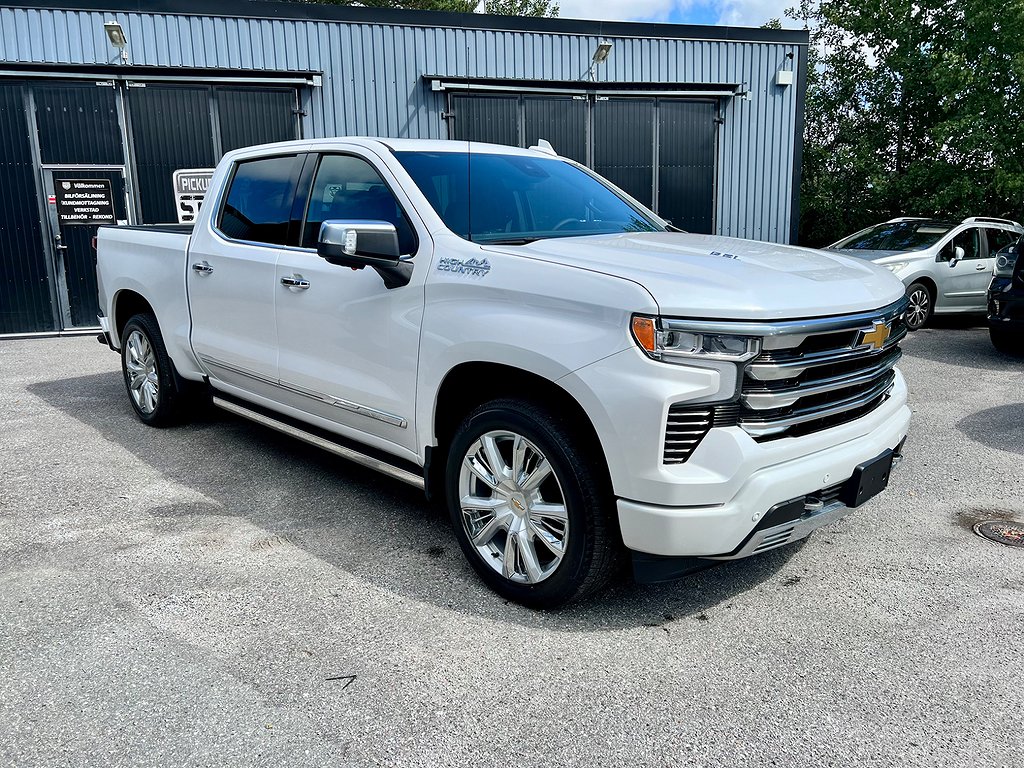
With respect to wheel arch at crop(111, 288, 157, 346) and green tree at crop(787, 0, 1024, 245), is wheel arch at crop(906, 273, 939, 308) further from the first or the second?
wheel arch at crop(111, 288, 157, 346)

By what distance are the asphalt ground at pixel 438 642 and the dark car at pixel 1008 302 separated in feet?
14.8

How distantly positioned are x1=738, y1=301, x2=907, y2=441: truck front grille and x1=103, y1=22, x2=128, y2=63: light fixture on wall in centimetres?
1112

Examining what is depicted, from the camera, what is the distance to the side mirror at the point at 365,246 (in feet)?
11.2

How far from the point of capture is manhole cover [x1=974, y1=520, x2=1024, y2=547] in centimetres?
404

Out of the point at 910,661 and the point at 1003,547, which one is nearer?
the point at 910,661

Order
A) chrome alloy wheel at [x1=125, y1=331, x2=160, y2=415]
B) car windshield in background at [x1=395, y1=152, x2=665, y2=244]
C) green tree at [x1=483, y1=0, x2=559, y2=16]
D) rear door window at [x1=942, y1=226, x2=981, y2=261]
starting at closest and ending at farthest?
car windshield in background at [x1=395, y1=152, x2=665, y2=244] < chrome alloy wheel at [x1=125, y1=331, x2=160, y2=415] < rear door window at [x1=942, y1=226, x2=981, y2=261] < green tree at [x1=483, y1=0, x2=559, y2=16]

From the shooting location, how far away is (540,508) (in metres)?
3.18

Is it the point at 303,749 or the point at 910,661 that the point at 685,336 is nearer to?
the point at 910,661

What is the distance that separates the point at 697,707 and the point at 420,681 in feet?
3.06

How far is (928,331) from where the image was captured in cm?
1145

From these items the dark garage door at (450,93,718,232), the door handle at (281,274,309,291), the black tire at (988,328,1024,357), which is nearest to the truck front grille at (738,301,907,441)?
the door handle at (281,274,309,291)

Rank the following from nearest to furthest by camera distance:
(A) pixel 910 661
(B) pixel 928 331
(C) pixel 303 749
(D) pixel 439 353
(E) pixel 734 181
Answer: (C) pixel 303 749
(A) pixel 910 661
(D) pixel 439 353
(B) pixel 928 331
(E) pixel 734 181

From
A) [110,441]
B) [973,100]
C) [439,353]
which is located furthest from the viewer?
[973,100]

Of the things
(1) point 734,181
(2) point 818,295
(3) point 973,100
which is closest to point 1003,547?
(2) point 818,295
